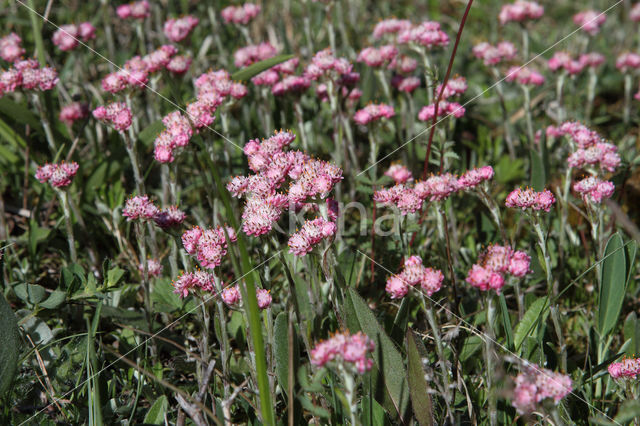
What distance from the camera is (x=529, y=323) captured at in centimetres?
209

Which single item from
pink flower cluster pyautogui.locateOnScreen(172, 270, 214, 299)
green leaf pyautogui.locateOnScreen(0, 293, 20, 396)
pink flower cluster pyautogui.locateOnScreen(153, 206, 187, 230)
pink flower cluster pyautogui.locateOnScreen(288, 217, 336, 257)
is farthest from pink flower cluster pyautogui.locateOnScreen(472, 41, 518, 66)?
green leaf pyautogui.locateOnScreen(0, 293, 20, 396)

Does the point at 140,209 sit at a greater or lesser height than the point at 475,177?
greater

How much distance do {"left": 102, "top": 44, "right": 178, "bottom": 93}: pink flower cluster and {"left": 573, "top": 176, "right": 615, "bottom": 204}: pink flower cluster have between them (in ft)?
6.50

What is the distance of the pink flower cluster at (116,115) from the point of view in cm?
258

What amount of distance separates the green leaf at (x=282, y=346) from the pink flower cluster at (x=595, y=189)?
1.33 metres

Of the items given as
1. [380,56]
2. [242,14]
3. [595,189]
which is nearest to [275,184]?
[595,189]

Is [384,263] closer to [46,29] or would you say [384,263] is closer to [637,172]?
[637,172]

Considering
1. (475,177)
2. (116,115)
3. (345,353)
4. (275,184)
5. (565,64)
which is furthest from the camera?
(565,64)

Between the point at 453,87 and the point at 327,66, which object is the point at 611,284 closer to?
the point at 453,87

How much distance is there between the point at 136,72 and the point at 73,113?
0.53 metres

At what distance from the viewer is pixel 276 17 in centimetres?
505

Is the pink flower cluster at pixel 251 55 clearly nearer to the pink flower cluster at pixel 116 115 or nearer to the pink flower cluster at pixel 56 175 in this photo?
the pink flower cluster at pixel 116 115

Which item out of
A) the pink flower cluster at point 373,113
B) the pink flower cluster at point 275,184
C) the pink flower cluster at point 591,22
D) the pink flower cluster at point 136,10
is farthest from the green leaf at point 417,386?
the pink flower cluster at point 591,22

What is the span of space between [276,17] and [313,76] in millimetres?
2261
